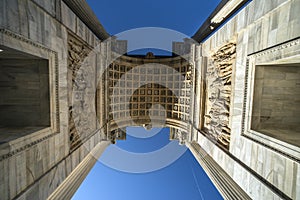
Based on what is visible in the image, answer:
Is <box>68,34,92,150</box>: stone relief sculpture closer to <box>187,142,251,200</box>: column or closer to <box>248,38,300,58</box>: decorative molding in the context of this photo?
<box>187,142,251,200</box>: column

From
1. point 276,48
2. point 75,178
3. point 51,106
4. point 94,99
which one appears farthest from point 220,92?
point 75,178

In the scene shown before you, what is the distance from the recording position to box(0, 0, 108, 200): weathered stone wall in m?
3.53

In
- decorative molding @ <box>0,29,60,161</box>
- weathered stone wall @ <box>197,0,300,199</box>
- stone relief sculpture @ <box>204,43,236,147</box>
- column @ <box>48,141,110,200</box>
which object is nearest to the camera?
decorative molding @ <box>0,29,60,161</box>

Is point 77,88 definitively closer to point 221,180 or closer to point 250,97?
point 250,97

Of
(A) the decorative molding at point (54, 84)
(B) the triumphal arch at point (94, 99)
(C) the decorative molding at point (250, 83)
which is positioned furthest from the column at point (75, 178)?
(C) the decorative molding at point (250, 83)

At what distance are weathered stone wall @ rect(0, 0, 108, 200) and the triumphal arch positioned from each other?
0.09 ft

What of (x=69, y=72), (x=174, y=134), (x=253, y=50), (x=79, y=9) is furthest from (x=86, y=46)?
(x=174, y=134)

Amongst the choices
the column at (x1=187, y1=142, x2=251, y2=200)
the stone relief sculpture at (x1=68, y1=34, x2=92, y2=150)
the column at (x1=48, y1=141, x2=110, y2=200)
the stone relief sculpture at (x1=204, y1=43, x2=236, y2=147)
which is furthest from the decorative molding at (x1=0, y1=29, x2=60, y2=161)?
the stone relief sculpture at (x1=204, y1=43, x2=236, y2=147)

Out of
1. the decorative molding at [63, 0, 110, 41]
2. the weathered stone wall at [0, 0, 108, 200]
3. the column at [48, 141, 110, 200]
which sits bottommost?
the column at [48, 141, 110, 200]

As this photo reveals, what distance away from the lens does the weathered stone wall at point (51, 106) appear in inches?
139

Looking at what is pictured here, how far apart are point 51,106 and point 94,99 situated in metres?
4.06

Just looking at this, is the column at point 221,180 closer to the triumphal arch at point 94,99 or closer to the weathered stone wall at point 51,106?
the triumphal arch at point 94,99

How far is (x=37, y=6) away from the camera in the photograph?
4344mm

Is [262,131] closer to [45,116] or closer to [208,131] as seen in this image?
[208,131]
